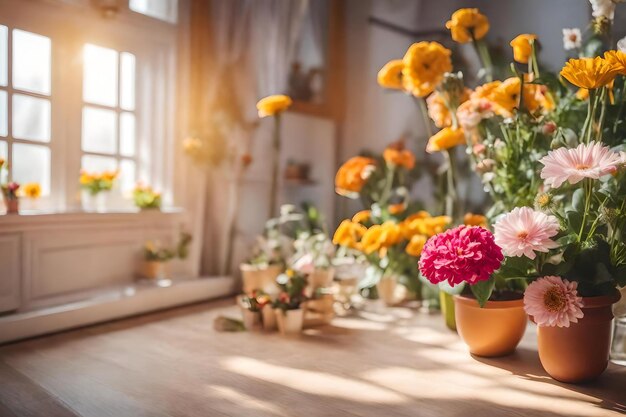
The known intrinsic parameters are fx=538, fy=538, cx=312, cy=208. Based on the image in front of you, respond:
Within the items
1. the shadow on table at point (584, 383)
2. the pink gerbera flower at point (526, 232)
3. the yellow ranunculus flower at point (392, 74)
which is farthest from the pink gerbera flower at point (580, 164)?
the yellow ranunculus flower at point (392, 74)

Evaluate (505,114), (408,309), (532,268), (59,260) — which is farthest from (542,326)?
(59,260)

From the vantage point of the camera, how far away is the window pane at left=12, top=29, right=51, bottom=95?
8.19ft

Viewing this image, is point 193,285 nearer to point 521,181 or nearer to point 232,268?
point 232,268

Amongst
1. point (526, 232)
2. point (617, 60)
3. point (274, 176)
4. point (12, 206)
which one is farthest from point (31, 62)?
point (617, 60)

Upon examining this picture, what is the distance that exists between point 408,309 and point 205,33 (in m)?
1.93

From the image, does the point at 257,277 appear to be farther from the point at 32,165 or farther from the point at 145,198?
the point at 32,165

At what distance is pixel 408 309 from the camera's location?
111 inches

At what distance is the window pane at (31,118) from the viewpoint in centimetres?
252

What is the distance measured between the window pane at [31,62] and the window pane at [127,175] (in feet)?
1.93

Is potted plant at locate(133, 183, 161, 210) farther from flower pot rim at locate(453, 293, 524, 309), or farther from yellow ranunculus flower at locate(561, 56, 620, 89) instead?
yellow ranunculus flower at locate(561, 56, 620, 89)

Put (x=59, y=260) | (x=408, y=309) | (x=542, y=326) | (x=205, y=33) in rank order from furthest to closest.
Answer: (x=205, y=33), (x=408, y=309), (x=59, y=260), (x=542, y=326)

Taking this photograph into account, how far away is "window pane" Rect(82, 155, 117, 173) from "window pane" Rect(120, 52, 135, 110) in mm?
314

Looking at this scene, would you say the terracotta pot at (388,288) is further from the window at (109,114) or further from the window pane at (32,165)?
the window pane at (32,165)

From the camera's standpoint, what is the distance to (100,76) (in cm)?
287
